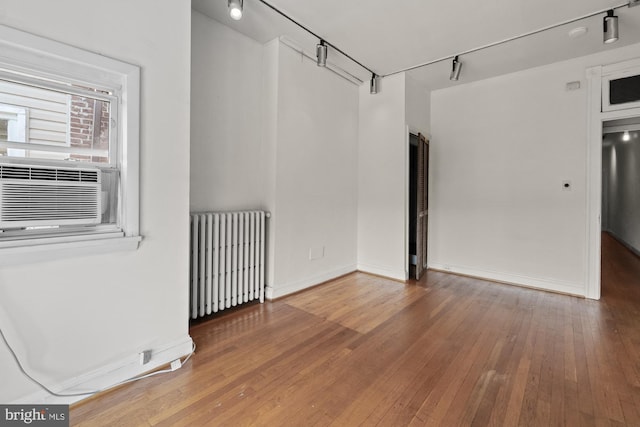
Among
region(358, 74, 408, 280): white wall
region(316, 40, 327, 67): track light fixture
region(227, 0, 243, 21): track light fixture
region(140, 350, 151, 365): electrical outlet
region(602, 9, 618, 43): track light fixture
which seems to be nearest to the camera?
region(140, 350, 151, 365): electrical outlet

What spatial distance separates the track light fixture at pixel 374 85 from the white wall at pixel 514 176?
114 centimetres

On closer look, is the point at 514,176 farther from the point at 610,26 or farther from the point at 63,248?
the point at 63,248

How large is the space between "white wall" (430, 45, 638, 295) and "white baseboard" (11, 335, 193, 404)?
158 inches

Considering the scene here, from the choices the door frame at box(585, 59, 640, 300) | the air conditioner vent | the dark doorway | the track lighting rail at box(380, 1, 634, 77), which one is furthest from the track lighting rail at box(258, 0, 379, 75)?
the door frame at box(585, 59, 640, 300)

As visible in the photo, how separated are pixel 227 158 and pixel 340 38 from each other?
71.7 inches

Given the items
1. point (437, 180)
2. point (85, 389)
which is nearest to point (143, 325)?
point (85, 389)

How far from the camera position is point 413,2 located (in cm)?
259

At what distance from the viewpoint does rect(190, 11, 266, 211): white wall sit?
2814 mm

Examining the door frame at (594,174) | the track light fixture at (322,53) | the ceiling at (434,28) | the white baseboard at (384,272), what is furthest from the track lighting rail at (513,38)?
the white baseboard at (384,272)

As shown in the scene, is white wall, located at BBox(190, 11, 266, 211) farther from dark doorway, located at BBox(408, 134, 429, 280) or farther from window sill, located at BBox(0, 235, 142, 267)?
dark doorway, located at BBox(408, 134, 429, 280)

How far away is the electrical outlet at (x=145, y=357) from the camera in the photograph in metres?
1.90

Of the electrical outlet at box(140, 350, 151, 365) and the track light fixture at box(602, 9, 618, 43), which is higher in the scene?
the track light fixture at box(602, 9, 618, 43)

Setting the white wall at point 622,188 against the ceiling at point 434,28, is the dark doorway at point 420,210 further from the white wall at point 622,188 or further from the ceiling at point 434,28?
the white wall at point 622,188

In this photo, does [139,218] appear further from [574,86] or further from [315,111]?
[574,86]
